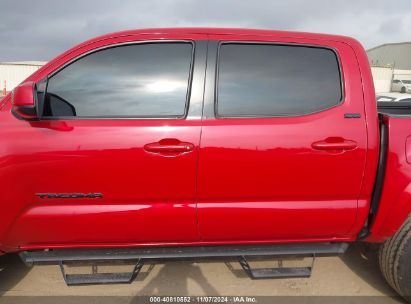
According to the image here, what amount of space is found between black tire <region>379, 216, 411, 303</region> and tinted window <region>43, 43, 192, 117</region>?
1685 millimetres

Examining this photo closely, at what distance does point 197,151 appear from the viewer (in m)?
1.86

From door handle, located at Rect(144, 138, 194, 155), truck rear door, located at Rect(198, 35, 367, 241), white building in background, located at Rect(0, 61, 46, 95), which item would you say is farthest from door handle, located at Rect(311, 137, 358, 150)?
white building in background, located at Rect(0, 61, 46, 95)

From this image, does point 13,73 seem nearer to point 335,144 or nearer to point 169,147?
point 169,147

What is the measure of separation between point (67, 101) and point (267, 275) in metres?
1.78

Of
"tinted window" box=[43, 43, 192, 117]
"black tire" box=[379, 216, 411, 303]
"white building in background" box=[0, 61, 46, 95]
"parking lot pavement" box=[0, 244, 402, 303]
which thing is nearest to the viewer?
"tinted window" box=[43, 43, 192, 117]

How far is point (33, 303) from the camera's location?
87.1 inches

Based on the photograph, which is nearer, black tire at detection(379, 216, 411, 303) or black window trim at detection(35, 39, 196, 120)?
black window trim at detection(35, 39, 196, 120)

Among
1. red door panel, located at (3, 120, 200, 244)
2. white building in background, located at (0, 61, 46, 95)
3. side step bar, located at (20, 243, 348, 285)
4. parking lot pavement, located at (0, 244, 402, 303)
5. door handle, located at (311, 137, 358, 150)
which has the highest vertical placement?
white building in background, located at (0, 61, 46, 95)

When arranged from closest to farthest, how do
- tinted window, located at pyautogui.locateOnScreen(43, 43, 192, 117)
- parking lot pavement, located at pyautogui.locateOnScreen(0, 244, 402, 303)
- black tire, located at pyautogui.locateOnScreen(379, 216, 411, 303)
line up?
tinted window, located at pyautogui.locateOnScreen(43, 43, 192, 117), black tire, located at pyautogui.locateOnScreen(379, 216, 411, 303), parking lot pavement, located at pyautogui.locateOnScreen(0, 244, 402, 303)

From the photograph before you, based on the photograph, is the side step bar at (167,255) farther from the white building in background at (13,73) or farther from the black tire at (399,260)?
the white building in background at (13,73)

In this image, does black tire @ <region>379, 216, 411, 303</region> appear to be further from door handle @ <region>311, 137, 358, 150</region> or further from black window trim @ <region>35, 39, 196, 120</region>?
black window trim @ <region>35, 39, 196, 120</region>

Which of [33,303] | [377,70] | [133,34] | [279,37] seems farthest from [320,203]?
[377,70]

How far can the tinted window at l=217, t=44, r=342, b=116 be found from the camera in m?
1.96

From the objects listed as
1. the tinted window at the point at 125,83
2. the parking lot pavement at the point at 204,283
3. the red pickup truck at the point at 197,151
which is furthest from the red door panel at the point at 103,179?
the parking lot pavement at the point at 204,283
